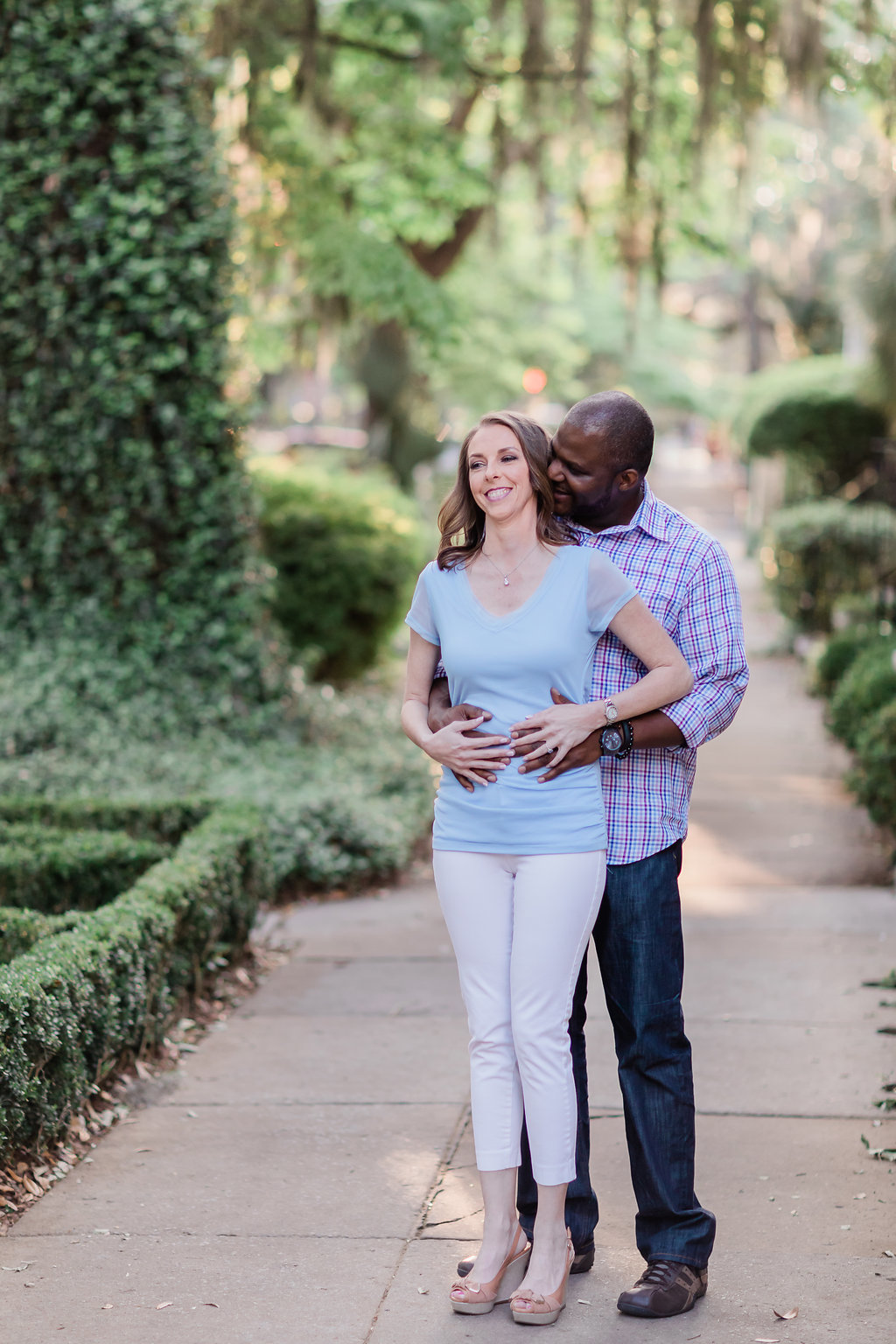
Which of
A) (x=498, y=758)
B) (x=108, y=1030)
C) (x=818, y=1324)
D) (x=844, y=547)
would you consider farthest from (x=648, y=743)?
(x=844, y=547)

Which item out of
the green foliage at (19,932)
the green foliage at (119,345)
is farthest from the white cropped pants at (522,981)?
the green foliage at (119,345)

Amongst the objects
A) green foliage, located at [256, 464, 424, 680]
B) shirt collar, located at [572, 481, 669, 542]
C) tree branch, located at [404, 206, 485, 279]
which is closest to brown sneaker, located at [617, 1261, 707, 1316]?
shirt collar, located at [572, 481, 669, 542]

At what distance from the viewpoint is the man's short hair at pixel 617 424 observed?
2.99m

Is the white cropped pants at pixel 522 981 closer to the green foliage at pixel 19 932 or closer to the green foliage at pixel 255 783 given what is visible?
the green foliage at pixel 19 932

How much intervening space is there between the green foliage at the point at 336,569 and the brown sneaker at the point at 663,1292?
29.6 feet

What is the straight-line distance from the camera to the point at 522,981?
299cm

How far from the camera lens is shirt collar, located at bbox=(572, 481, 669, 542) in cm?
313

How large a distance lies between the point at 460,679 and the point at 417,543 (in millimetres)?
9843

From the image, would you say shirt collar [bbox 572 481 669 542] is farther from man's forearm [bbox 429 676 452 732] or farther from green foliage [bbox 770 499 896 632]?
green foliage [bbox 770 499 896 632]

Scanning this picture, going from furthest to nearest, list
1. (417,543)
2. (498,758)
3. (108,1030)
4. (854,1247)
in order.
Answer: (417,543) → (108,1030) → (854,1247) → (498,758)

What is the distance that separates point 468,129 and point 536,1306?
56.2 feet

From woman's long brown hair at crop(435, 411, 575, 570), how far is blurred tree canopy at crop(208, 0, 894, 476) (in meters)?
6.94

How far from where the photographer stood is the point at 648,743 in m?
3.04

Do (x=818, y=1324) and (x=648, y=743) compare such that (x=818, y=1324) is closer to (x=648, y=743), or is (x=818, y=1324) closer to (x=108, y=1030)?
(x=648, y=743)
